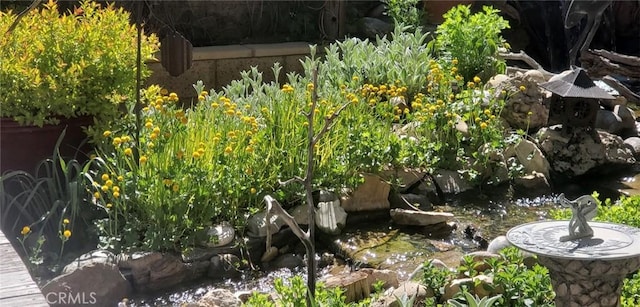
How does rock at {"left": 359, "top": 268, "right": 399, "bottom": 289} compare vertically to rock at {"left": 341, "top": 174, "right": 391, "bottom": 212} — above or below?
below

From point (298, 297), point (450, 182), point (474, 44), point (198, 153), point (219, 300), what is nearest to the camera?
point (298, 297)

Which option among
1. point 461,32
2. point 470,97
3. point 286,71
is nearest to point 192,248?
point 470,97

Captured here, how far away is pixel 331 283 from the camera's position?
156 inches

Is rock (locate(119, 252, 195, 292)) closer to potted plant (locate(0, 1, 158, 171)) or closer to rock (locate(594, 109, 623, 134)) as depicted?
potted plant (locate(0, 1, 158, 171))

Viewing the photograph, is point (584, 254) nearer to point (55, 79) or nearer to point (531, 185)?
point (55, 79)

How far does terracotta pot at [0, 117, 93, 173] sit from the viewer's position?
Result: 15.1ft

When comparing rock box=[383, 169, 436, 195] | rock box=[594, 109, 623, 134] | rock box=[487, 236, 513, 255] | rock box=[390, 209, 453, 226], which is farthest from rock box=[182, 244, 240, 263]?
rock box=[594, 109, 623, 134]

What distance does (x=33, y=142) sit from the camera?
4.68 metres

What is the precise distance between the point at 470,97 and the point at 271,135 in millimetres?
1618

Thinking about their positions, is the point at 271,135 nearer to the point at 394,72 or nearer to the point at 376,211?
the point at 376,211

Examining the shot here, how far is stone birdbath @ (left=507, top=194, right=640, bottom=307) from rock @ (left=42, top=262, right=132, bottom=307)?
2.09m

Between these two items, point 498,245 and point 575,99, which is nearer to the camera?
point 498,245

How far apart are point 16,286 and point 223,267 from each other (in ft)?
7.46

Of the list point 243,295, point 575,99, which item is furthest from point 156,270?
point 575,99
